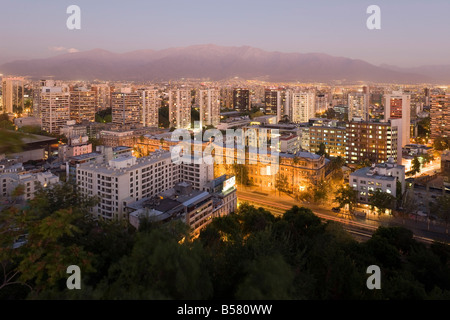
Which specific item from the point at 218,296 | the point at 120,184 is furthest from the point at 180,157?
the point at 218,296

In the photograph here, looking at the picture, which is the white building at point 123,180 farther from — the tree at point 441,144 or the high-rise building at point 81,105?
the high-rise building at point 81,105

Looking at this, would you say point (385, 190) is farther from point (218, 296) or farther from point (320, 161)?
point (218, 296)

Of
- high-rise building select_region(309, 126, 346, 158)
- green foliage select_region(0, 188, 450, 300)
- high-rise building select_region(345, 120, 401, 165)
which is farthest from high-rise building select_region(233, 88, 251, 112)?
green foliage select_region(0, 188, 450, 300)

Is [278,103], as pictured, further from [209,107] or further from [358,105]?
[209,107]

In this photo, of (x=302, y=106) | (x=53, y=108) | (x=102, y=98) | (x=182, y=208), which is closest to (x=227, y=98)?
(x=302, y=106)

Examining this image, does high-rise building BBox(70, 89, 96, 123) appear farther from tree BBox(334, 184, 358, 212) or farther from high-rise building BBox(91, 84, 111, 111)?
tree BBox(334, 184, 358, 212)

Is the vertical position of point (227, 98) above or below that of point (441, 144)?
above
